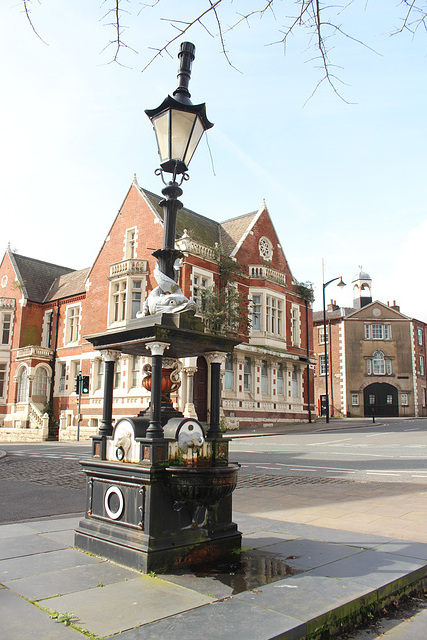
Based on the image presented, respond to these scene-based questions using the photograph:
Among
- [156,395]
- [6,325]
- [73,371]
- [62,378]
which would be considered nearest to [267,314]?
[73,371]

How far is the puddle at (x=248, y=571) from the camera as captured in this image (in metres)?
3.78

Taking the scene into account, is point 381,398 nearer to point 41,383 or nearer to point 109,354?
point 41,383

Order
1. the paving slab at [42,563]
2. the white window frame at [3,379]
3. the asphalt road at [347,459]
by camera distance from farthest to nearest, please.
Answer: the white window frame at [3,379] → the asphalt road at [347,459] → the paving slab at [42,563]

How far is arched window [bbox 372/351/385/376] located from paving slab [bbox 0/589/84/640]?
52.0 m

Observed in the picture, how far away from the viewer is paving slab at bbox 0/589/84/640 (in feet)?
9.24

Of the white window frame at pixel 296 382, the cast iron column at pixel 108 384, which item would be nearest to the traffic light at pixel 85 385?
the white window frame at pixel 296 382

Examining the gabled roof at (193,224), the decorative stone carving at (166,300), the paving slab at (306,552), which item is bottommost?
the paving slab at (306,552)

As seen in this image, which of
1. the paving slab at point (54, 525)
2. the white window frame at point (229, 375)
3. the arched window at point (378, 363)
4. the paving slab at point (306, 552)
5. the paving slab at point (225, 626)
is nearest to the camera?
A: the paving slab at point (225, 626)

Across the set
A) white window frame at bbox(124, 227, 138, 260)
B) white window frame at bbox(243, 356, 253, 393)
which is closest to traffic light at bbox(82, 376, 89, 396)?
white window frame at bbox(124, 227, 138, 260)

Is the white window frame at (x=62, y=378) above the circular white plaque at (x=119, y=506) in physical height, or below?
above

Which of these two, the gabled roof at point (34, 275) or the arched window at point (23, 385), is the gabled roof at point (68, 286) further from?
the arched window at point (23, 385)

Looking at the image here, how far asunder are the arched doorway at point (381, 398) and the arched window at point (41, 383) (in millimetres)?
31984

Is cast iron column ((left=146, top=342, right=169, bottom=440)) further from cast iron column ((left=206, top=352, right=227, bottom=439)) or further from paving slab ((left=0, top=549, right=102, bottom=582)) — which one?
paving slab ((left=0, top=549, right=102, bottom=582))

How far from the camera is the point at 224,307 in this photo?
1097 inches
